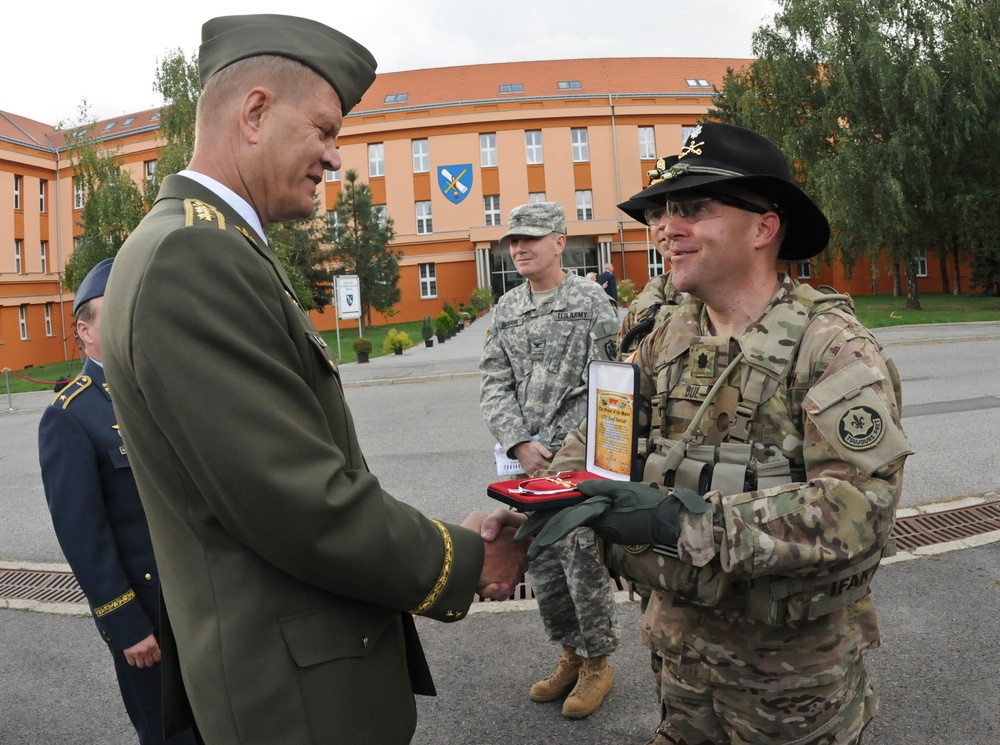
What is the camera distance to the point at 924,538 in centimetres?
531

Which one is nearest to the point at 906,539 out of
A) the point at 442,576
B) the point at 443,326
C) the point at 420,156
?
the point at 442,576

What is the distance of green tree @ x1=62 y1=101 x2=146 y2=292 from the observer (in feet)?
96.8

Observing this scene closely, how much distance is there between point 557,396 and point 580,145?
1769 inches

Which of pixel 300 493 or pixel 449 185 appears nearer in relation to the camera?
pixel 300 493

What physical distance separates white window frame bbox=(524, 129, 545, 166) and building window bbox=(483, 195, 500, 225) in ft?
9.43

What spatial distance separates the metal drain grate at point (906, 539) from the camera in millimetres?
5266

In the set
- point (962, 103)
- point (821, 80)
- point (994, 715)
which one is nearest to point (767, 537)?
point (994, 715)

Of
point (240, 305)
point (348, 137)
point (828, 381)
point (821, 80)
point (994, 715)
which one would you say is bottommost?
point (994, 715)

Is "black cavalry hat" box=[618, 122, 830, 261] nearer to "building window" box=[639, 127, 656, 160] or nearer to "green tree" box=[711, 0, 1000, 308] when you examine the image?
"green tree" box=[711, 0, 1000, 308]

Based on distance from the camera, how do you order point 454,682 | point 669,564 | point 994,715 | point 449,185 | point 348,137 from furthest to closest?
point 348,137, point 449,185, point 454,682, point 994,715, point 669,564

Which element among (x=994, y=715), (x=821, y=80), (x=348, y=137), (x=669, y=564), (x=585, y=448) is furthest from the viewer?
(x=348, y=137)

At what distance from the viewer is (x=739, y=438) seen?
224 centimetres

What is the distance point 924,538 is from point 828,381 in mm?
3982

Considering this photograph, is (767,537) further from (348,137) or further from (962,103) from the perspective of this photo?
(348,137)
